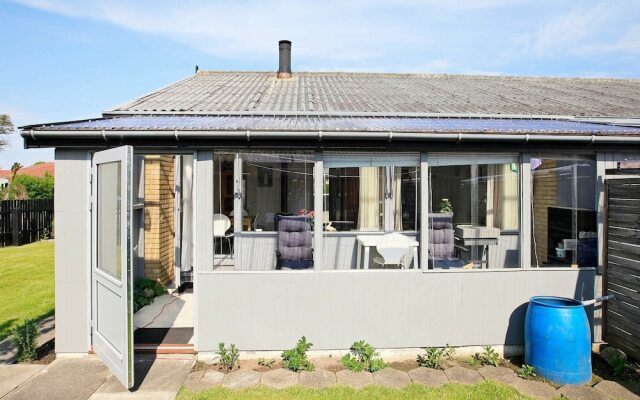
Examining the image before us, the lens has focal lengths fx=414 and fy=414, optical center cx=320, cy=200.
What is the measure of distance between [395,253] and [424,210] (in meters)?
0.79

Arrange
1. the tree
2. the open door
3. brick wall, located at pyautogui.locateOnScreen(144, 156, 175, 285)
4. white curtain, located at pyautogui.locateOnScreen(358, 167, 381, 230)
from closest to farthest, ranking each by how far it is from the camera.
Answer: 1. the open door
2. white curtain, located at pyautogui.locateOnScreen(358, 167, 381, 230)
3. brick wall, located at pyautogui.locateOnScreen(144, 156, 175, 285)
4. the tree

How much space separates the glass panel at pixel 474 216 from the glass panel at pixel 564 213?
0.29 m

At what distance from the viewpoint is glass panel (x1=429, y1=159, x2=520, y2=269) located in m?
5.82

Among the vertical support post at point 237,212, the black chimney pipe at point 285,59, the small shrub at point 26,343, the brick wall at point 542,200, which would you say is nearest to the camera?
the small shrub at point 26,343

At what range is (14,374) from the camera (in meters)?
4.82

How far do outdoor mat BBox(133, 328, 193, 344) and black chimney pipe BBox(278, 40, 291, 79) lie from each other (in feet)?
25.0

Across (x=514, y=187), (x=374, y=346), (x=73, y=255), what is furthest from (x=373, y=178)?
(x=73, y=255)

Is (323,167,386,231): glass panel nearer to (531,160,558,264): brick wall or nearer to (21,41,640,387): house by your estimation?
(21,41,640,387): house

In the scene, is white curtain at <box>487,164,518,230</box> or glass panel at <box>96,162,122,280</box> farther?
white curtain at <box>487,164,518,230</box>

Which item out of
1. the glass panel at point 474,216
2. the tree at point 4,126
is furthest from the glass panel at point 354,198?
the tree at point 4,126

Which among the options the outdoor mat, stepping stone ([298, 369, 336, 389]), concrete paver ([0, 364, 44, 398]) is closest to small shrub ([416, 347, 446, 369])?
stepping stone ([298, 369, 336, 389])

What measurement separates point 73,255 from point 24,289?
5.15 meters

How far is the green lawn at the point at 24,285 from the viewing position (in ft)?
24.1

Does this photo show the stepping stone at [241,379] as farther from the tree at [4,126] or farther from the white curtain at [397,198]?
the tree at [4,126]
